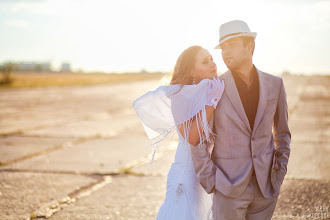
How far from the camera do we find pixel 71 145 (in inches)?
350

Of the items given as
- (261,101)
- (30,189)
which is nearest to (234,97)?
(261,101)

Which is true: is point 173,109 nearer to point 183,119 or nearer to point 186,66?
point 183,119

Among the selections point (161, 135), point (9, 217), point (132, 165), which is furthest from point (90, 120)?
point (161, 135)

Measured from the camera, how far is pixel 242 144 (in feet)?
9.68

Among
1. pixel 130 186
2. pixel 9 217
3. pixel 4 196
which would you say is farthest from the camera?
pixel 130 186

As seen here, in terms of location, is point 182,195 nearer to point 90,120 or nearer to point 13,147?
point 13,147

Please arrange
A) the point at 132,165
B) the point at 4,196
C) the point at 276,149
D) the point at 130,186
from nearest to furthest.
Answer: the point at 276,149
the point at 4,196
the point at 130,186
the point at 132,165

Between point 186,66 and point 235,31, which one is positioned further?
point 186,66

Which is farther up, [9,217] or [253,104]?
[253,104]

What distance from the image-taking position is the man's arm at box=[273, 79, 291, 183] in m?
3.11

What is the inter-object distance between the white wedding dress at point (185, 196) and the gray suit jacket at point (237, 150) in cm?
23

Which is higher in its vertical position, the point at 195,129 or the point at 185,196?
the point at 195,129

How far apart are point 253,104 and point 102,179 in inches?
145

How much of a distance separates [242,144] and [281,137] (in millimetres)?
425
